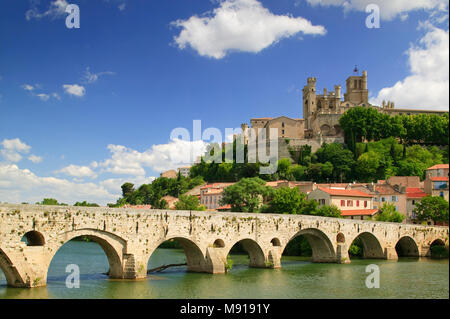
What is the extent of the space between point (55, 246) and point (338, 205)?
41613 mm

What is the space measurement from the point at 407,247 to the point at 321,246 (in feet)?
46.1

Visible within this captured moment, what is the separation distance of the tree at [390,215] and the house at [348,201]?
13.3 feet

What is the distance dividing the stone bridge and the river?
1.13 meters

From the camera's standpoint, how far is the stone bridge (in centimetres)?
2294

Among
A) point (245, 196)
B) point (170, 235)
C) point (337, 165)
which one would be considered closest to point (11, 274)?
point (170, 235)

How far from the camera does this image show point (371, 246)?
1866 inches

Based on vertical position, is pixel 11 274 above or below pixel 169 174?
below

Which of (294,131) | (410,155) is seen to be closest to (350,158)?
(410,155)

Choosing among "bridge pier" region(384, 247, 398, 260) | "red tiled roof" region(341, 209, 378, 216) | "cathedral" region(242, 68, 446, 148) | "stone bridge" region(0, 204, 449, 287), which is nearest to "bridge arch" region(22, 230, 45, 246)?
"stone bridge" region(0, 204, 449, 287)

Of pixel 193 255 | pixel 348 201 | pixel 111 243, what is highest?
pixel 348 201

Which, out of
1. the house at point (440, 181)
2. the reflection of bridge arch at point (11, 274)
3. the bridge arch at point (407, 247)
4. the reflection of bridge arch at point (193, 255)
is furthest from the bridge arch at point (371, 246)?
the house at point (440, 181)

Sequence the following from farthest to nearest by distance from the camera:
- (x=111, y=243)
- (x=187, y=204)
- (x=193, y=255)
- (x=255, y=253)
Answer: (x=187, y=204) < (x=255, y=253) < (x=193, y=255) < (x=111, y=243)

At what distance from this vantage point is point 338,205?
190 feet

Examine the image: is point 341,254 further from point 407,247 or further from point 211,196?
Answer: point 211,196
